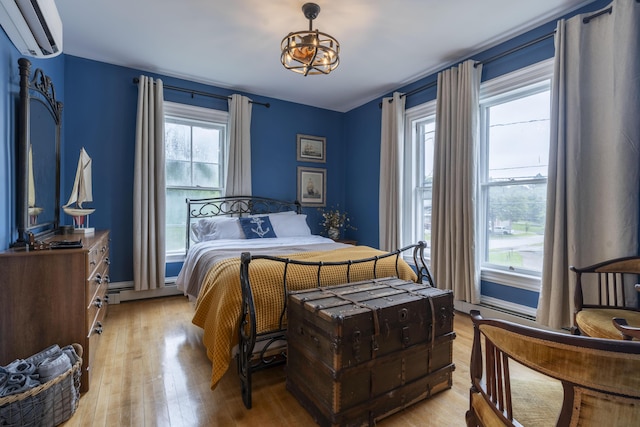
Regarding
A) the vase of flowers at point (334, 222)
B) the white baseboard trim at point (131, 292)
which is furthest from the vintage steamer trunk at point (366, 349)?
the vase of flowers at point (334, 222)

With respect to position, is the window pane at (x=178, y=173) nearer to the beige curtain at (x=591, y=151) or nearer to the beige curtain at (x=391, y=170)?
the beige curtain at (x=391, y=170)

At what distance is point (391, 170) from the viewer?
407cm

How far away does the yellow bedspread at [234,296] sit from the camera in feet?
5.65

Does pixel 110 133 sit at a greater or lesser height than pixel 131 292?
greater

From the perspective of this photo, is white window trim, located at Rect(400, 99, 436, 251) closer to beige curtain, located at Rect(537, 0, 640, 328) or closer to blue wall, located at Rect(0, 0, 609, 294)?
blue wall, located at Rect(0, 0, 609, 294)

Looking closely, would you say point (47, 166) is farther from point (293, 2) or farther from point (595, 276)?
point (595, 276)

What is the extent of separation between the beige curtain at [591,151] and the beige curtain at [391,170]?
172cm

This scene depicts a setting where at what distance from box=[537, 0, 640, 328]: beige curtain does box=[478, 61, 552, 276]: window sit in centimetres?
27

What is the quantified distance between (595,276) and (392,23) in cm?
255

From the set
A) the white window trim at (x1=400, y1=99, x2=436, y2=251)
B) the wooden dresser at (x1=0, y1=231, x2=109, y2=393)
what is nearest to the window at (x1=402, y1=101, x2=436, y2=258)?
the white window trim at (x1=400, y1=99, x2=436, y2=251)

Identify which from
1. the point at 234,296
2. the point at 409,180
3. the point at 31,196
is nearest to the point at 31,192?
the point at 31,196

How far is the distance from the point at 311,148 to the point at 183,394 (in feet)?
12.4

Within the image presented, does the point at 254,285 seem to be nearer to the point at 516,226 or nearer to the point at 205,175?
the point at 516,226

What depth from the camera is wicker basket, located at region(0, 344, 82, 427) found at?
4.50ft
